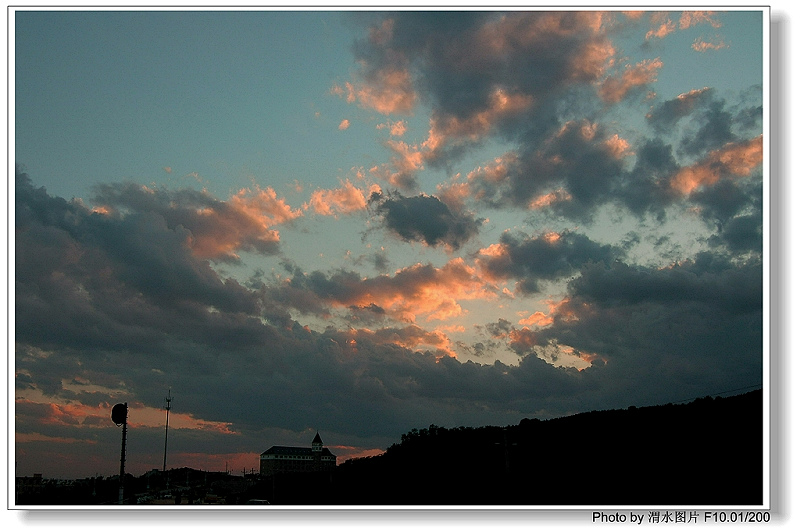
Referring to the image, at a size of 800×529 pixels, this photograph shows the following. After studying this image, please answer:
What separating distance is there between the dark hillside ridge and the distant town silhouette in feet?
0.32

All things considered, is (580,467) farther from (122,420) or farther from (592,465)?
(122,420)

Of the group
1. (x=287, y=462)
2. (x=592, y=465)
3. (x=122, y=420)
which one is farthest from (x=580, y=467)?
(x=287, y=462)

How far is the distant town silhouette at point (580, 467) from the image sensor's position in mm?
36750

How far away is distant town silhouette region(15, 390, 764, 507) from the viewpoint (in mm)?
36750

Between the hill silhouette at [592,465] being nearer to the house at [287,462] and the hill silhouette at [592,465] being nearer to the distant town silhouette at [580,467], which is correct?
the distant town silhouette at [580,467]

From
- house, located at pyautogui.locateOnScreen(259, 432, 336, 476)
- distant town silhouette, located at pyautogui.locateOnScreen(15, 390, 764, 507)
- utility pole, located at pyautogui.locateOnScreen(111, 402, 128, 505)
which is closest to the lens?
utility pole, located at pyautogui.locateOnScreen(111, 402, 128, 505)

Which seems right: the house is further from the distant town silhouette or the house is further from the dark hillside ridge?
the dark hillside ridge

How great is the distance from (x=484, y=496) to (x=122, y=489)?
32868 mm

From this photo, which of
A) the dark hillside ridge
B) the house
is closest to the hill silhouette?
the dark hillside ridge

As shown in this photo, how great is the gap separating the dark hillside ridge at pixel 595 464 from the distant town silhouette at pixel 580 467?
3.9 inches

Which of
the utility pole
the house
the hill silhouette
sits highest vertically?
the utility pole

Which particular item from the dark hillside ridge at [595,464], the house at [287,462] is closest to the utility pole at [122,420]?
the dark hillside ridge at [595,464]
